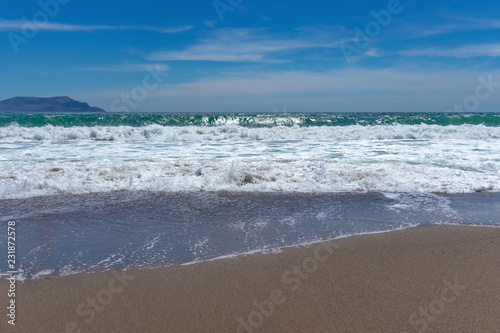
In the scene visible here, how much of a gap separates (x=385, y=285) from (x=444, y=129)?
23369mm

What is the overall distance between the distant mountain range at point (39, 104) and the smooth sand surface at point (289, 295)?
235 ft

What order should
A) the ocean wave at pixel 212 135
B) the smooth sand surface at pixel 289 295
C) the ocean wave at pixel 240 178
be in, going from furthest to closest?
the ocean wave at pixel 212 135
the ocean wave at pixel 240 178
the smooth sand surface at pixel 289 295

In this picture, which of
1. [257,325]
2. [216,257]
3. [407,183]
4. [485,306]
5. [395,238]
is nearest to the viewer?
[257,325]

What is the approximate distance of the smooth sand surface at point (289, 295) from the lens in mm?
2693

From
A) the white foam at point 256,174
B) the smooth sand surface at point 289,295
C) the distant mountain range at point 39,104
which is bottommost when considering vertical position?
the smooth sand surface at point 289,295

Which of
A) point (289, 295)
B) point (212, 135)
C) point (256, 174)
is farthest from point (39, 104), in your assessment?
point (289, 295)

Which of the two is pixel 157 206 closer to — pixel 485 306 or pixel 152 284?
pixel 152 284

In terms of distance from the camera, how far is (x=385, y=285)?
323 cm

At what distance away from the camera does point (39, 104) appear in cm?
7012

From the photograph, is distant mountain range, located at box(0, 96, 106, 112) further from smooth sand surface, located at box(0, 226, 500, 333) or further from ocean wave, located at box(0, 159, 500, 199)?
smooth sand surface, located at box(0, 226, 500, 333)

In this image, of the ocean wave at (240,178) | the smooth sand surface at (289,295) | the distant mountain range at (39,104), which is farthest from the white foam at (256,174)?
the distant mountain range at (39,104)

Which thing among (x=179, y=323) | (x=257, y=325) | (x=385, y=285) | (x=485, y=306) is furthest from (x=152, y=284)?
(x=485, y=306)

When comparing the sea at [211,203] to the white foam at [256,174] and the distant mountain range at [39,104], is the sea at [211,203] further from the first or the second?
the distant mountain range at [39,104]

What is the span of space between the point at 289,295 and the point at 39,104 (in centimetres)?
7758
